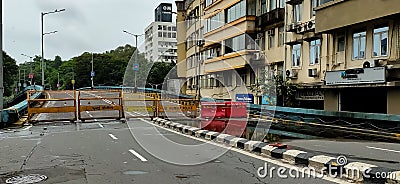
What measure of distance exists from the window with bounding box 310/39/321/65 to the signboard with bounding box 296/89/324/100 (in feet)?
6.24

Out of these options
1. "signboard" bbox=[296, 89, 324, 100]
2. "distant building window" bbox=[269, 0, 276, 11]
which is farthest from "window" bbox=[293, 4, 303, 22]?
"signboard" bbox=[296, 89, 324, 100]

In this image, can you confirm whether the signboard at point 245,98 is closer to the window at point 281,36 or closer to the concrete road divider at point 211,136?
the window at point 281,36

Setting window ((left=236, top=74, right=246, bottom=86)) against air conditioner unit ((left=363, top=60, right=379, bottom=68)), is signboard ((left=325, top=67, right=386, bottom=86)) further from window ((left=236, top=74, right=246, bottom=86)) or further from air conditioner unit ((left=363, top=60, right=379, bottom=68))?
window ((left=236, top=74, right=246, bottom=86))

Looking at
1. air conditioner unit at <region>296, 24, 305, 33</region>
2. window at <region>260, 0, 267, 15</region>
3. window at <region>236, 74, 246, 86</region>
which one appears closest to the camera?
air conditioner unit at <region>296, 24, 305, 33</region>

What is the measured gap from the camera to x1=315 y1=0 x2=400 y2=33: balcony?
65.3ft

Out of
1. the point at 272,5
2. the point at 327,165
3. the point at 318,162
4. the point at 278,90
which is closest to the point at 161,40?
the point at 272,5

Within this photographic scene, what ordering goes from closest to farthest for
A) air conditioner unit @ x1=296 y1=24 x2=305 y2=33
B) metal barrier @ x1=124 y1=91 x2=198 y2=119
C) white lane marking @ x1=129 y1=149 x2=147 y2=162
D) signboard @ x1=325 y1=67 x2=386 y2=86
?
white lane marking @ x1=129 y1=149 x2=147 y2=162 < signboard @ x1=325 y1=67 x2=386 y2=86 < metal barrier @ x1=124 y1=91 x2=198 y2=119 < air conditioner unit @ x1=296 y1=24 x2=305 y2=33

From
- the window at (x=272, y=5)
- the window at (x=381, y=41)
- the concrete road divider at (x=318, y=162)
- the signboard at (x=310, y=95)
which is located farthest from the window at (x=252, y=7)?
the concrete road divider at (x=318, y=162)

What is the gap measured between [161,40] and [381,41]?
21.5 meters

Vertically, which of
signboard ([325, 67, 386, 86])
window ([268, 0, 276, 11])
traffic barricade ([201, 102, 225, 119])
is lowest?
traffic barricade ([201, 102, 225, 119])

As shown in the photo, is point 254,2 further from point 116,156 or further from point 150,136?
point 116,156

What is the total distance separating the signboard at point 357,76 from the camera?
68.3 ft

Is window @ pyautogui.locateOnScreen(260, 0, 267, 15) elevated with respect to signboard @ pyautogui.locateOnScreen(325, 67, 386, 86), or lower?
elevated

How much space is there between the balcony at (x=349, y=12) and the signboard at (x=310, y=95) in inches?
166
